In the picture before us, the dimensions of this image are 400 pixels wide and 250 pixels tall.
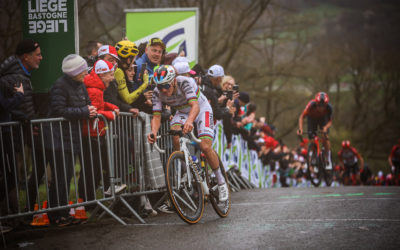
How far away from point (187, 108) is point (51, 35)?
229cm

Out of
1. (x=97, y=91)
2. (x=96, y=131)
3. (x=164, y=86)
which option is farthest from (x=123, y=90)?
(x=164, y=86)

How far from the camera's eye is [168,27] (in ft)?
42.2

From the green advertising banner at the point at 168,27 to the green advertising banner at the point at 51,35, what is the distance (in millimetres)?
4271

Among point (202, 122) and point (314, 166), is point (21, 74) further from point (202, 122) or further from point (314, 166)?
point (314, 166)

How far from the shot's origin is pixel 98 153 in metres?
7.34

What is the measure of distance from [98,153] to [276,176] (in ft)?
53.9

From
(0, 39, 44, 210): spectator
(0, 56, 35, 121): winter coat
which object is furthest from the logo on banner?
(0, 56, 35, 121): winter coat

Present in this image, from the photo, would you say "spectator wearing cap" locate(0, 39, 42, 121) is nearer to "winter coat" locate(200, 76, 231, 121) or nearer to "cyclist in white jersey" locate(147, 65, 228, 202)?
"cyclist in white jersey" locate(147, 65, 228, 202)

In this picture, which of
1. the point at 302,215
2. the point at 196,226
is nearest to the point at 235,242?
the point at 196,226

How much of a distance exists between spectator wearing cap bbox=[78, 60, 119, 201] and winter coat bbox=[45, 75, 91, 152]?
170 millimetres

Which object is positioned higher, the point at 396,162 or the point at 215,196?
the point at 215,196

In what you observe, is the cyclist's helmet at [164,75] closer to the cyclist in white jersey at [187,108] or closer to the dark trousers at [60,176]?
the cyclist in white jersey at [187,108]

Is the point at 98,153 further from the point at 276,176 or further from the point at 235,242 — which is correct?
the point at 276,176

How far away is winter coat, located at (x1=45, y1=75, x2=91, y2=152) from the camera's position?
6.82 m
